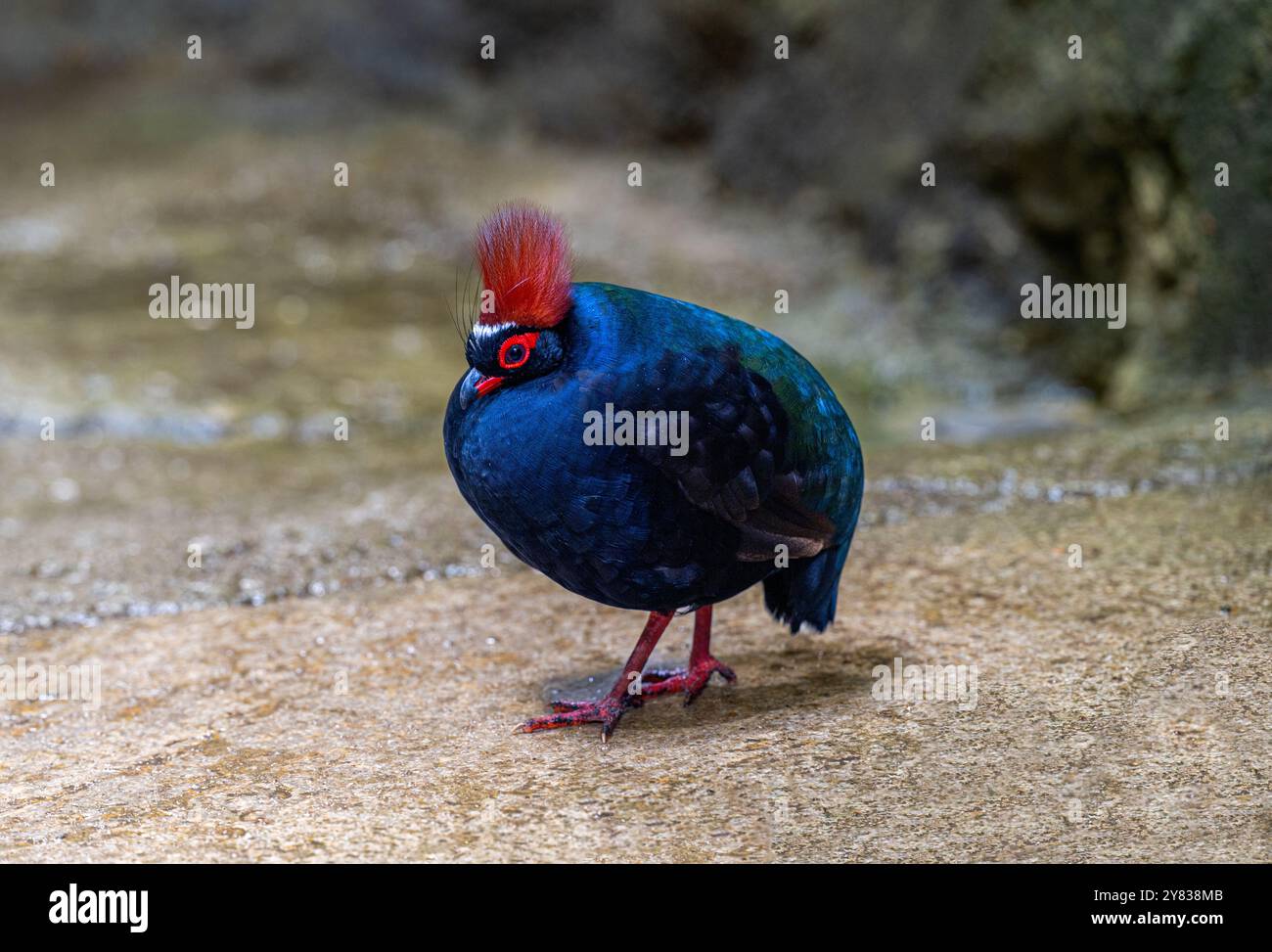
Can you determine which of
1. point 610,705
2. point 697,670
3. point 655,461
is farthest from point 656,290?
point 655,461

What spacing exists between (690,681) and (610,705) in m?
0.28

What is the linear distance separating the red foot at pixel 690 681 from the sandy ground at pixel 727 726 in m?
0.05

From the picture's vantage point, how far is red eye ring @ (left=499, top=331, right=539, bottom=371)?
296cm

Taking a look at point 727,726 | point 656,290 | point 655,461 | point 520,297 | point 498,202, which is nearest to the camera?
point 520,297

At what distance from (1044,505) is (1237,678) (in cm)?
149

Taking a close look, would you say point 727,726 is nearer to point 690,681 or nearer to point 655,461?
point 690,681

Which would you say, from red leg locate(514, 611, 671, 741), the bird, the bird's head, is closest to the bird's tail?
the bird

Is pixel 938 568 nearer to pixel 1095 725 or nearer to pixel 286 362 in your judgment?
pixel 1095 725

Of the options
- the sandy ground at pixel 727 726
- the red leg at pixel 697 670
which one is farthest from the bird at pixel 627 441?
the sandy ground at pixel 727 726

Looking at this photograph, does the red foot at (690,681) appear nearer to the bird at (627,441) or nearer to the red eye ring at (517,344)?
the bird at (627,441)

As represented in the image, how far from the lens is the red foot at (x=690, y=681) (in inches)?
139

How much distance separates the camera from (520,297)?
2.93m

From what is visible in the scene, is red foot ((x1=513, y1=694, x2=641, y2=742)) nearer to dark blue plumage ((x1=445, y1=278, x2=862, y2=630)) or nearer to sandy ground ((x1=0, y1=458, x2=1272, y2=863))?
sandy ground ((x1=0, y1=458, x2=1272, y2=863))

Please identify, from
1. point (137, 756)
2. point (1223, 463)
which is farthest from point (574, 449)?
point (1223, 463)
